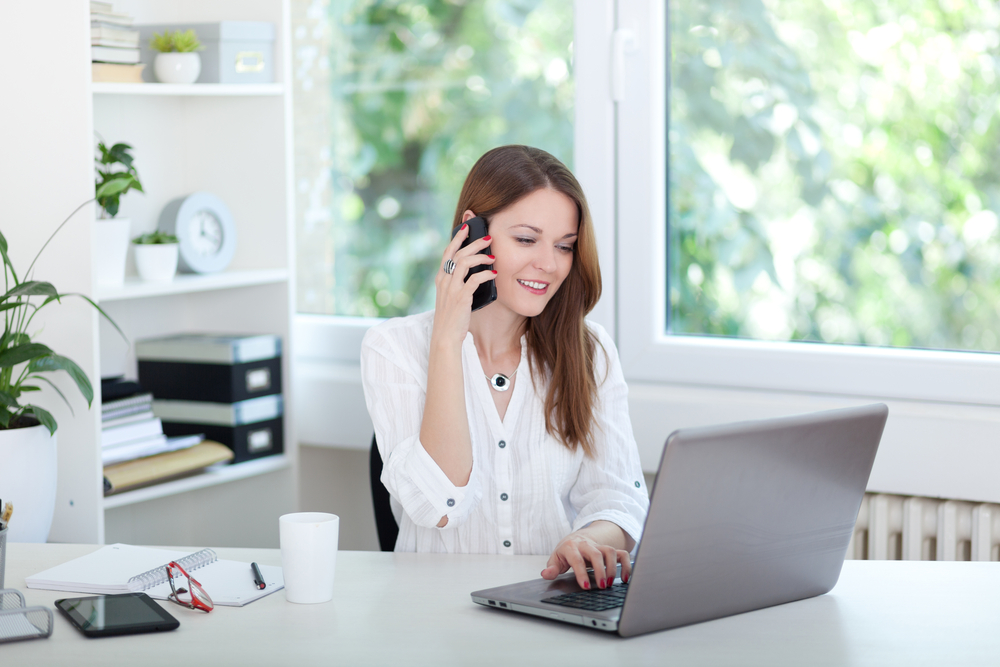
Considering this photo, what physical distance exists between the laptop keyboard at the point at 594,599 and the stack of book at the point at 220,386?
149 centimetres

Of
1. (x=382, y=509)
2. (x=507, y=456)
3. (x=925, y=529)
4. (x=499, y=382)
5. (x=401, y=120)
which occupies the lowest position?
(x=925, y=529)

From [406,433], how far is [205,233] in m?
1.19

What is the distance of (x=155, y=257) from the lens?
2.53 metres

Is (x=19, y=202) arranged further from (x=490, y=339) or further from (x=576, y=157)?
(x=576, y=157)

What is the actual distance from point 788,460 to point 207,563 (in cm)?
84

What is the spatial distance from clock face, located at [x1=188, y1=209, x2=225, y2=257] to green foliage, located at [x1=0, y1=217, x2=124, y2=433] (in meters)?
0.53

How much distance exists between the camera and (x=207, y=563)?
1.52 m

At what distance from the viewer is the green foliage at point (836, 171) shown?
2250 millimetres

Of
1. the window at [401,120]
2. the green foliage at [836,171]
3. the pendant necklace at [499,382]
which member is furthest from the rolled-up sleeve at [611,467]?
the window at [401,120]

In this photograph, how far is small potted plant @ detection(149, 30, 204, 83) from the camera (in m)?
2.53

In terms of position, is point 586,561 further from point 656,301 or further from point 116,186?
point 116,186

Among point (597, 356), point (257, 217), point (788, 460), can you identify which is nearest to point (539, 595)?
point (788, 460)

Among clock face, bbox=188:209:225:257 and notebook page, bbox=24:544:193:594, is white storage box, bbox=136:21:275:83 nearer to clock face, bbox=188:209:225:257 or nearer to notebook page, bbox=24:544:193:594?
clock face, bbox=188:209:225:257

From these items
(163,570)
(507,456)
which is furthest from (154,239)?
(163,570)
